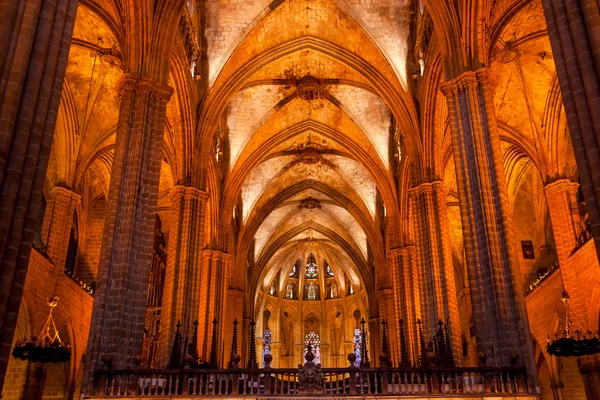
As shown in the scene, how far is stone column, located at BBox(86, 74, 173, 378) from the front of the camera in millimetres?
12953

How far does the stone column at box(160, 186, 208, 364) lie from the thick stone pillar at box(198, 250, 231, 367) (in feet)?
11.9

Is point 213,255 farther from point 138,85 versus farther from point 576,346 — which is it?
point 576,346

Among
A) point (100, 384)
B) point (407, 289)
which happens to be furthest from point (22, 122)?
point (407, 289)

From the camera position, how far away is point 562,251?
19.2 meters

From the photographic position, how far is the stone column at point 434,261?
18.8 metres

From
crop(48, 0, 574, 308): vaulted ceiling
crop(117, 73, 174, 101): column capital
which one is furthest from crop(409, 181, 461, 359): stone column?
crop(117, 73, 174, 101): column capital

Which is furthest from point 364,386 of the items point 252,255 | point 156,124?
point 252,255

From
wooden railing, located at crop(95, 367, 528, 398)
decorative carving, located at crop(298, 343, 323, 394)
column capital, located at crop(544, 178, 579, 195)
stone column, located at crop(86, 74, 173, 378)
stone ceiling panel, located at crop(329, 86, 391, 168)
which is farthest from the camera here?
stone ceiling panel, located at crop(329, 86, 391, 168)

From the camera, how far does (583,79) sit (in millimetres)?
8492

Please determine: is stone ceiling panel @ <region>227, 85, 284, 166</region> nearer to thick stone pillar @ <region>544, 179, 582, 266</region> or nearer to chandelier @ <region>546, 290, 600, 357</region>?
thick stone pillar @ <region>544, 179, 582, 266</region>

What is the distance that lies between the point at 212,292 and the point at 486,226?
14.9 m

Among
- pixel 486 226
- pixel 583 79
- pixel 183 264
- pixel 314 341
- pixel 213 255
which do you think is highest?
pixel 213 255

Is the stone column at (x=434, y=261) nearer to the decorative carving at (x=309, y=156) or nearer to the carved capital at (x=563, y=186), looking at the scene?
the carved capital at (x=563, y=186)

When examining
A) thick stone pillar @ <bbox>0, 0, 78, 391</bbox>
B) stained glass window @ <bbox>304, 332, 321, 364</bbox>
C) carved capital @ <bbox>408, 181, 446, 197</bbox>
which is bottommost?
thick stone pillar @ <bbox>0, 0, 78, 391</bbox>
